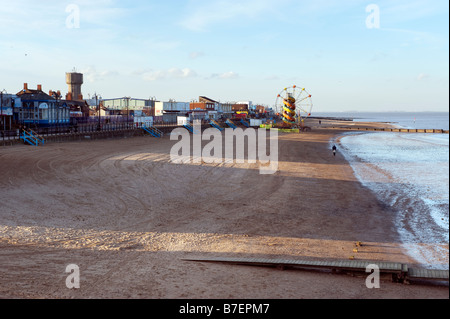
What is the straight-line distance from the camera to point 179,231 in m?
11.3

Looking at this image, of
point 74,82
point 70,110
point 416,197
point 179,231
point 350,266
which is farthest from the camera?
point 74,82

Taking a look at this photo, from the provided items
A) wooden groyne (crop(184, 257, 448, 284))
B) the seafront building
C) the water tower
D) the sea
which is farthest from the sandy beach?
the water tower

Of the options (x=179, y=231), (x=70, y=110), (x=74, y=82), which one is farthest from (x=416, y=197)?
(x=74, y=82)

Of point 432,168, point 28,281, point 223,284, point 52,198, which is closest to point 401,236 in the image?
point 223,284

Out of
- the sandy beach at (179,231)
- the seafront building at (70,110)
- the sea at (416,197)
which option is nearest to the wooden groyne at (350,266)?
the sandy beach at (179,231)

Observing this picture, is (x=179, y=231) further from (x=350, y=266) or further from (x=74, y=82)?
(x=74, y=82)

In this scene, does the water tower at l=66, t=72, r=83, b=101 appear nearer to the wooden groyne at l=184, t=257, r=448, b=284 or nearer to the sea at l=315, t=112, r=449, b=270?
the sea at l=315, t=112, r=449, b=270

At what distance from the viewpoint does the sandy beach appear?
7496 millimetres

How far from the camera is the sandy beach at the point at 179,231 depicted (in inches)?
295

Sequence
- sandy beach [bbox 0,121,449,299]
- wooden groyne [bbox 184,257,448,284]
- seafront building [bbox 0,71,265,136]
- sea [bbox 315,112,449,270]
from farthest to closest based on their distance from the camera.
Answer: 1. seafront building [bbox 0,71,265,136]
2. sea [bbox 315,112,449,270]
3. wooden groyne [bbox 184,257,448,284]
4. sandy beach [bbox 0,121,449,299]

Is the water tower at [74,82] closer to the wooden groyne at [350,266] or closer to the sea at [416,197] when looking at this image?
the sea at [416,197]

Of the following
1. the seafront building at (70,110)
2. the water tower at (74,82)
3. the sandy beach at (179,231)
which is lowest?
the sandy beach at (179,231)

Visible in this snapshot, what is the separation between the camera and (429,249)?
10.2m

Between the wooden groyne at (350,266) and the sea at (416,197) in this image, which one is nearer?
the wooden groyne at (350,266)
